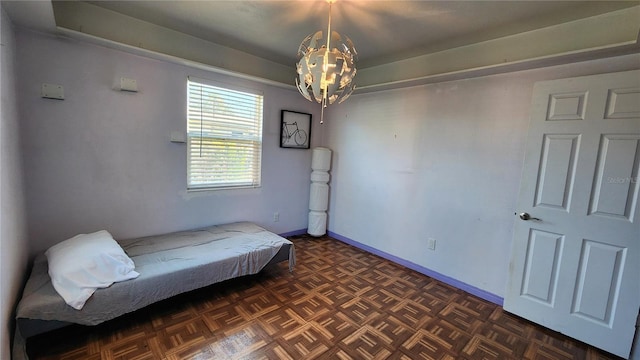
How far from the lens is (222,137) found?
10.1 ft

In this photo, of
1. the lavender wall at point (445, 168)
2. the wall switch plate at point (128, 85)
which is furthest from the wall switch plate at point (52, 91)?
the lavender wall at point (445, 168)

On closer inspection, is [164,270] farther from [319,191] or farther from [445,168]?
[445,168]

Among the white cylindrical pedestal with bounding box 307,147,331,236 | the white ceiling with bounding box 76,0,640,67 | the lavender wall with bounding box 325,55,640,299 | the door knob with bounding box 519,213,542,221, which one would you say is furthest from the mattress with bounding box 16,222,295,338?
the door knob with bounding box 519,213,542,221

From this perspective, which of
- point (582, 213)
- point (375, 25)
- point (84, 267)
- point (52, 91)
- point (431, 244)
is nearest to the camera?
point (84, 267)

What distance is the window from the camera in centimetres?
287

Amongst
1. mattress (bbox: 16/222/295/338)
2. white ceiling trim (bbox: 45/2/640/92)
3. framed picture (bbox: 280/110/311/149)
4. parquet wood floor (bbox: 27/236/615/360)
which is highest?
white ceiling trim (bbox: 45/2/640/92)

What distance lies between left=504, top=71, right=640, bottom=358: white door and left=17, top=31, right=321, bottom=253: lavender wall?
3.06 meters

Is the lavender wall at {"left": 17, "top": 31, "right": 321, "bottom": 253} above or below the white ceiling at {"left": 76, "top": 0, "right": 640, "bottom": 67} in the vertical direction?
below

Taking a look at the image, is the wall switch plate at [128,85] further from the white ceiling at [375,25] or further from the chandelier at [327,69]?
the chandelier at [327,69]

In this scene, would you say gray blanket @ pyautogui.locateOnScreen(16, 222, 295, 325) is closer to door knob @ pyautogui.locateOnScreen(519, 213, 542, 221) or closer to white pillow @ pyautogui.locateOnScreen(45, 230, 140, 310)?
white pillow @ pyautogui.locateOnScreen(45, 230, 140, 310)

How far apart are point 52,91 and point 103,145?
511mm

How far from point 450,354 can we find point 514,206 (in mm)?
1407

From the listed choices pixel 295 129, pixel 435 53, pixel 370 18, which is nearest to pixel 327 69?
pixel 370 18

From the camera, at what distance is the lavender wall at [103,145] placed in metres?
2.09
